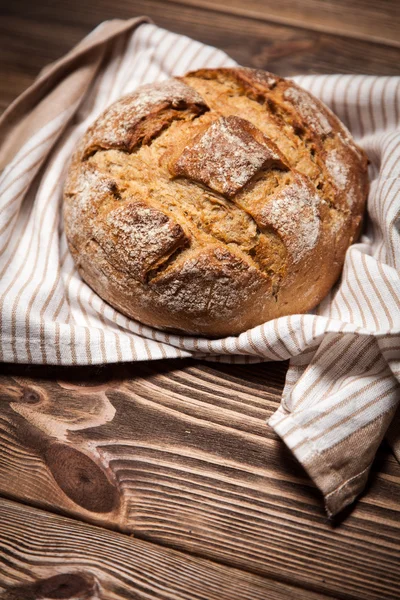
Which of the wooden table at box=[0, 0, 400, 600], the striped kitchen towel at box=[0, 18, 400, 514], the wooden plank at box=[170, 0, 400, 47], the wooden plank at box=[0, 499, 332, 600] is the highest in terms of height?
the wooden plank at box=[170, 0, 400, 47]

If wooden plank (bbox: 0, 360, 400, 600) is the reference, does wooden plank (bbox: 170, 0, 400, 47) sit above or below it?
above

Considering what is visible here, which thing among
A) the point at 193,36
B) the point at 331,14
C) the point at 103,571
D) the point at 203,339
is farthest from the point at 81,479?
the point at 331,14

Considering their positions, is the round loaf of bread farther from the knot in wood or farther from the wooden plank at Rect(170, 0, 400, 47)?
the wooden plank at Rect(170, 0, 400, 47)

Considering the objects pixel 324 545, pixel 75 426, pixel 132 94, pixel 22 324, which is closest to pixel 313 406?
pixel 324 545

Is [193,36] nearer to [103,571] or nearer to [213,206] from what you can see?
[213,206]

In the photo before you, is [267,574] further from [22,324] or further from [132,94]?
[132,94]

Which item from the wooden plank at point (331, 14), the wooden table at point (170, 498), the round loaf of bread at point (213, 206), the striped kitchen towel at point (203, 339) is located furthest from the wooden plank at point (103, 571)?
the wooden plank at point (331, 14)

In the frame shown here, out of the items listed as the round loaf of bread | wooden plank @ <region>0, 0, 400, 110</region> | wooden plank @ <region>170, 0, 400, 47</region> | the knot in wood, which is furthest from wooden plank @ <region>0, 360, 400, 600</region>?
wooden plank @ <region>170, 0, 400, 47</region>
